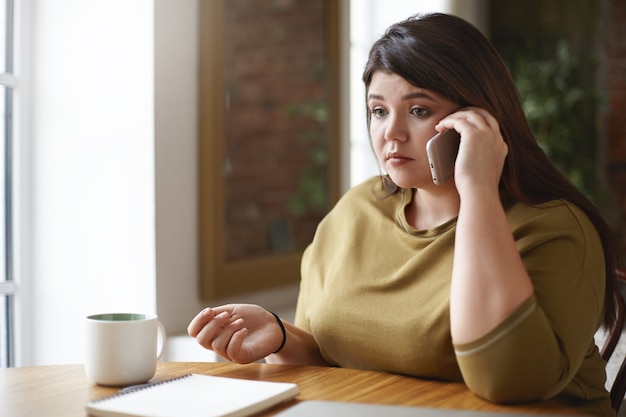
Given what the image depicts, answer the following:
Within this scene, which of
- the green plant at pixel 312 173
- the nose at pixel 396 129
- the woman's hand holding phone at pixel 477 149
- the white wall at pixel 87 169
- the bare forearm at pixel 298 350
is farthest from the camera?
the green plant at pixel 312 173

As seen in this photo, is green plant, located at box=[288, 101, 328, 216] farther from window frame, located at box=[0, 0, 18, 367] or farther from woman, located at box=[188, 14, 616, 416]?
woman, located at box=[188, 14, 616, 416]

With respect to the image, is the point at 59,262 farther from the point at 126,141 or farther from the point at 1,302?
the point at 126,141

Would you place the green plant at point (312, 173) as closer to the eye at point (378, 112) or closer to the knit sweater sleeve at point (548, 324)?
the eye at point (378, 112)

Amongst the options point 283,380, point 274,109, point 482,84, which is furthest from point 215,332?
point 274,109

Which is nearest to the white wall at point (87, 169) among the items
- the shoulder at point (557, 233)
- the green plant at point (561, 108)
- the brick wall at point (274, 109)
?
the shoulder at point (557, 233)

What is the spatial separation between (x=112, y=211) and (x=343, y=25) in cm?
163

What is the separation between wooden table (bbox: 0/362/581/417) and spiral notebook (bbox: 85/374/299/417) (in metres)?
0.03

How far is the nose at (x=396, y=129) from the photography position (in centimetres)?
145

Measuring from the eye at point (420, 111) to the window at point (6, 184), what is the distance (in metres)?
1.25

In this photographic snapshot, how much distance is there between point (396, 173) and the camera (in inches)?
58.6

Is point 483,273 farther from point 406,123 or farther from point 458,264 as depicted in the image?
point 406,123

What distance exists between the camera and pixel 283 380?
128 centimetres

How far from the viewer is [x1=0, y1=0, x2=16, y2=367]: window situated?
2188 millimetres

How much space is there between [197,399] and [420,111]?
68 centimetres
